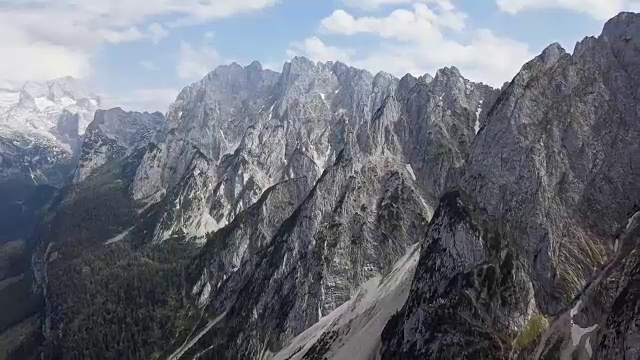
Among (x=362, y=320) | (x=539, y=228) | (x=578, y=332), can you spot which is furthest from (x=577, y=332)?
(x=362, y=320)

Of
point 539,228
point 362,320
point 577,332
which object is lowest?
point 577,332

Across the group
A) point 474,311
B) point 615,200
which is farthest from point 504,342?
point 615,200

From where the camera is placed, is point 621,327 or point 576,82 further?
point 576,82

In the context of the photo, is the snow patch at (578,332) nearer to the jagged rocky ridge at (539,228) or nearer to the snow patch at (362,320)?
the jagged rocky ridge at (539,228)

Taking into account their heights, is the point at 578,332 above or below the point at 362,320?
below

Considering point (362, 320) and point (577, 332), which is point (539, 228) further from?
point (362, 320)

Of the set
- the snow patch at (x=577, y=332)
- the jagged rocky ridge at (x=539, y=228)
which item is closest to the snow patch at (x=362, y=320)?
the jagged rocky ridge at (x=539, y=228)

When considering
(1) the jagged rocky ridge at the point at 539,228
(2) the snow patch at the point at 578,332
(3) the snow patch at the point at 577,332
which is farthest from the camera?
(1) the jagged rocky ridge at the point at 539,228

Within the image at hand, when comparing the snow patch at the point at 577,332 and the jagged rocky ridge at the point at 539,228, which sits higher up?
the jagged rocky ridge at the point at 539,228

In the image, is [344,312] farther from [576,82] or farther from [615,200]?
[576,82]
